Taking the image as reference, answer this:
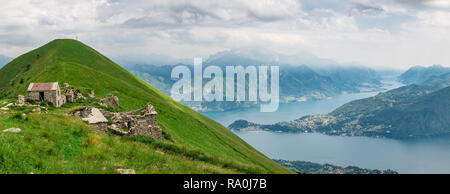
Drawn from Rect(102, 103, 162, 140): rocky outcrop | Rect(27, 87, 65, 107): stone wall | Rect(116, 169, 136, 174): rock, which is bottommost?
Rect(116, 169, 136, 174): rock

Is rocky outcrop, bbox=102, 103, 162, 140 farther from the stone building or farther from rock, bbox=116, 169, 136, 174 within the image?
the stone building

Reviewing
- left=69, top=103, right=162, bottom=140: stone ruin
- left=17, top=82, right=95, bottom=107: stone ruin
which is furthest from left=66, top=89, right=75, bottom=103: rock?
left=69, top=103, right=162, bottom=140: stone ruin

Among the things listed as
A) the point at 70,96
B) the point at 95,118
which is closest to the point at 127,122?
the point at 95,118

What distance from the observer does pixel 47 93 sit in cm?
3791

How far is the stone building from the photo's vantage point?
3772cm

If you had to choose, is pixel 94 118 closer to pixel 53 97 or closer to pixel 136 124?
pixel 136 124

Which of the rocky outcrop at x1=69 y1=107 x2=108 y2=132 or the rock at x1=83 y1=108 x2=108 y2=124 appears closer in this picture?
the rocky outcrop at x1=69 y1=107 x2=108 y2=132

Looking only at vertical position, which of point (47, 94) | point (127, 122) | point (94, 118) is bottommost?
point (127, 122)
